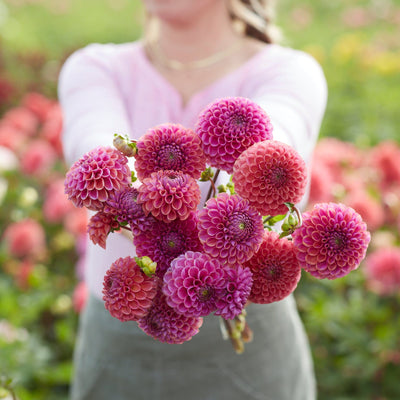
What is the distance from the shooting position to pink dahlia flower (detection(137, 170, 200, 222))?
429mm

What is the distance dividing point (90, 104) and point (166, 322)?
530 millimetres

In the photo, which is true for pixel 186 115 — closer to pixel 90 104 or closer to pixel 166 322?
pixel 90 104

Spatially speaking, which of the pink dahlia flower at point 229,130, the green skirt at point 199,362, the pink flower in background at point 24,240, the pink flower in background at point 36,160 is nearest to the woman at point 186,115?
the green skirt at point 199,362

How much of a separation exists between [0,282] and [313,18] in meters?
3.93

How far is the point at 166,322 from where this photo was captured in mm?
468

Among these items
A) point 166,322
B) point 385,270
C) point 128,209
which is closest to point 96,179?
point 128,209

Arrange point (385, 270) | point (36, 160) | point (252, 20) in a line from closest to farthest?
point (252, 20) < point (385, 270) < point (36, 160)

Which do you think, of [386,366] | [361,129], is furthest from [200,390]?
[361,129]

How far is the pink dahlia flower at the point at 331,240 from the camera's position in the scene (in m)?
0.44

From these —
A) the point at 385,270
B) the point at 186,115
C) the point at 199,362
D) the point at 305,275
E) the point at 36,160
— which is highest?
the point at 186,115

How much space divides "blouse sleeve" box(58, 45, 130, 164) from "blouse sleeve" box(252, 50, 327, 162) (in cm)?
25

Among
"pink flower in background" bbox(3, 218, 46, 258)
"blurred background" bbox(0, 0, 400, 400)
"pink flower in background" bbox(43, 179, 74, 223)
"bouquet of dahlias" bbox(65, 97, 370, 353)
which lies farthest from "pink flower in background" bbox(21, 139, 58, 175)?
"bouquet of dahlias" bbox(65, 97, 370, 353)

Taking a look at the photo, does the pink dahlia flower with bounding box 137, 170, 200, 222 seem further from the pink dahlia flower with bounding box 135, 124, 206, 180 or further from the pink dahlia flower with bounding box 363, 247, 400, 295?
the pink dahlia flower with bounding box 363, 247, 400, 295

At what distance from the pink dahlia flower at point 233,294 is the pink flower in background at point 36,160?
1632 millimetres
